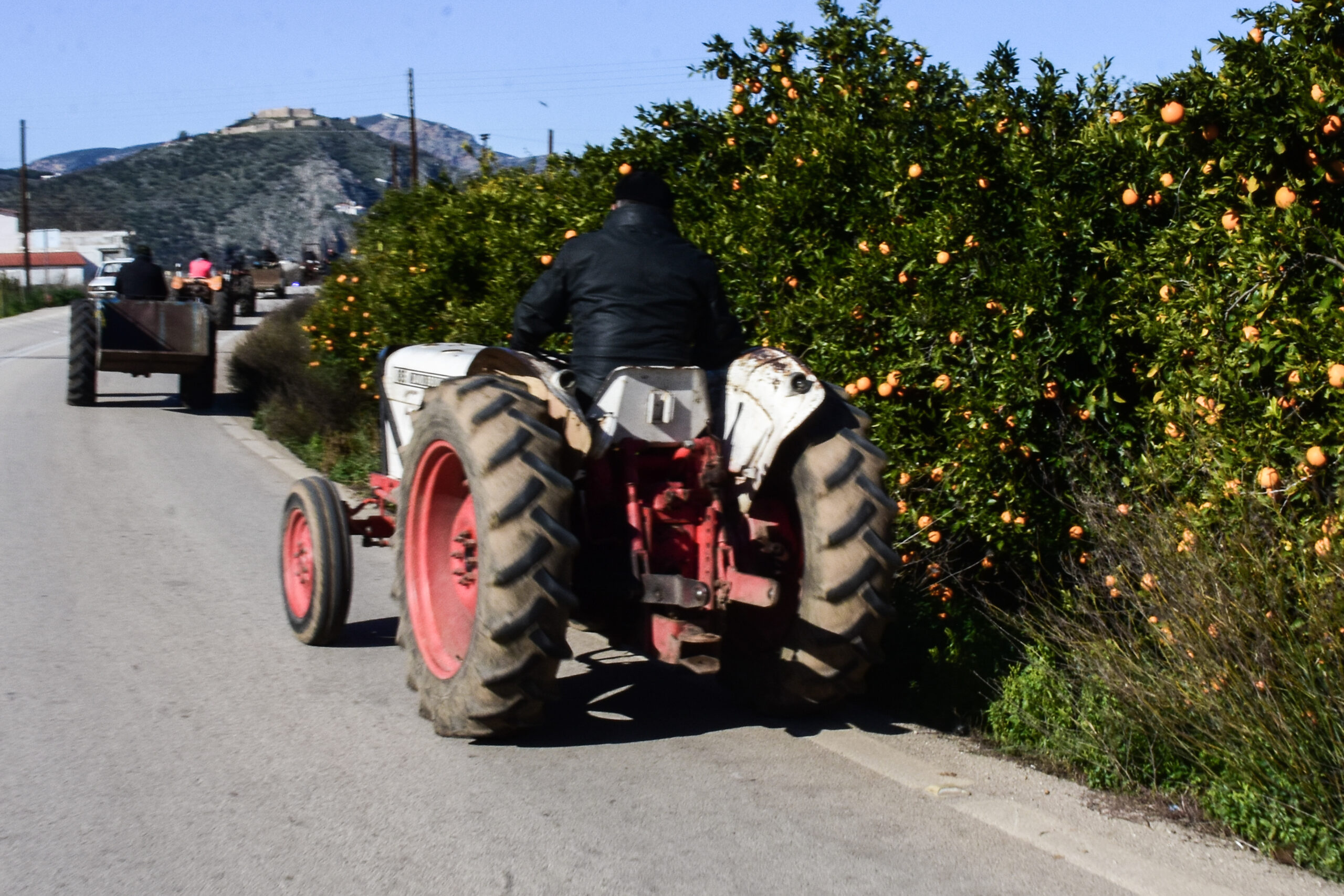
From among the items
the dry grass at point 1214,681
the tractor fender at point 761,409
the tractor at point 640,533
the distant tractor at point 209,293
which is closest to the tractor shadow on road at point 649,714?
the tractor at point 640,533

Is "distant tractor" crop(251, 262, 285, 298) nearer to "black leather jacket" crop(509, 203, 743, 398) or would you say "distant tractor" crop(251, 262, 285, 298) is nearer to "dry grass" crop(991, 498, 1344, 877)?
"black leather jacket" crop(509, 203, 743, 398)

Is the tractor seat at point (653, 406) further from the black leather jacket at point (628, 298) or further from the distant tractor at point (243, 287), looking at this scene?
the distant tractor at point (243, 287)

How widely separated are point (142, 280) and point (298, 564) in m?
12.4

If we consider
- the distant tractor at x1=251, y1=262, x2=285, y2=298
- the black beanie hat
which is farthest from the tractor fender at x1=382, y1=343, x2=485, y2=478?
the distant tractor at x1=251, y1=262, x2=285, y2=298

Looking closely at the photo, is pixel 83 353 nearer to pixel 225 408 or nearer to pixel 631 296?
pixel 225 408

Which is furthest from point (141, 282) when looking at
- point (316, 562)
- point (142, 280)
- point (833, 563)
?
point (833, 563)

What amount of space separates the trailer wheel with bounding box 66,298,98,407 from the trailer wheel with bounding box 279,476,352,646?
11.6 metres

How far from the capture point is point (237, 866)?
3.94m

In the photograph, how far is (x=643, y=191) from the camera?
17.9 feet

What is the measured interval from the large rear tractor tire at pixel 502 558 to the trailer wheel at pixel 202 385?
13.1 metres

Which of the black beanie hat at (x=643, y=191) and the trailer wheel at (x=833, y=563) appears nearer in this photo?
the trailer wheel at (x=833, y=563)

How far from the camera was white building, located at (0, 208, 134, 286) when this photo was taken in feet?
235

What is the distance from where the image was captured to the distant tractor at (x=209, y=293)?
19.0 metres

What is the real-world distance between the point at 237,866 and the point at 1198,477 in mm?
3724
